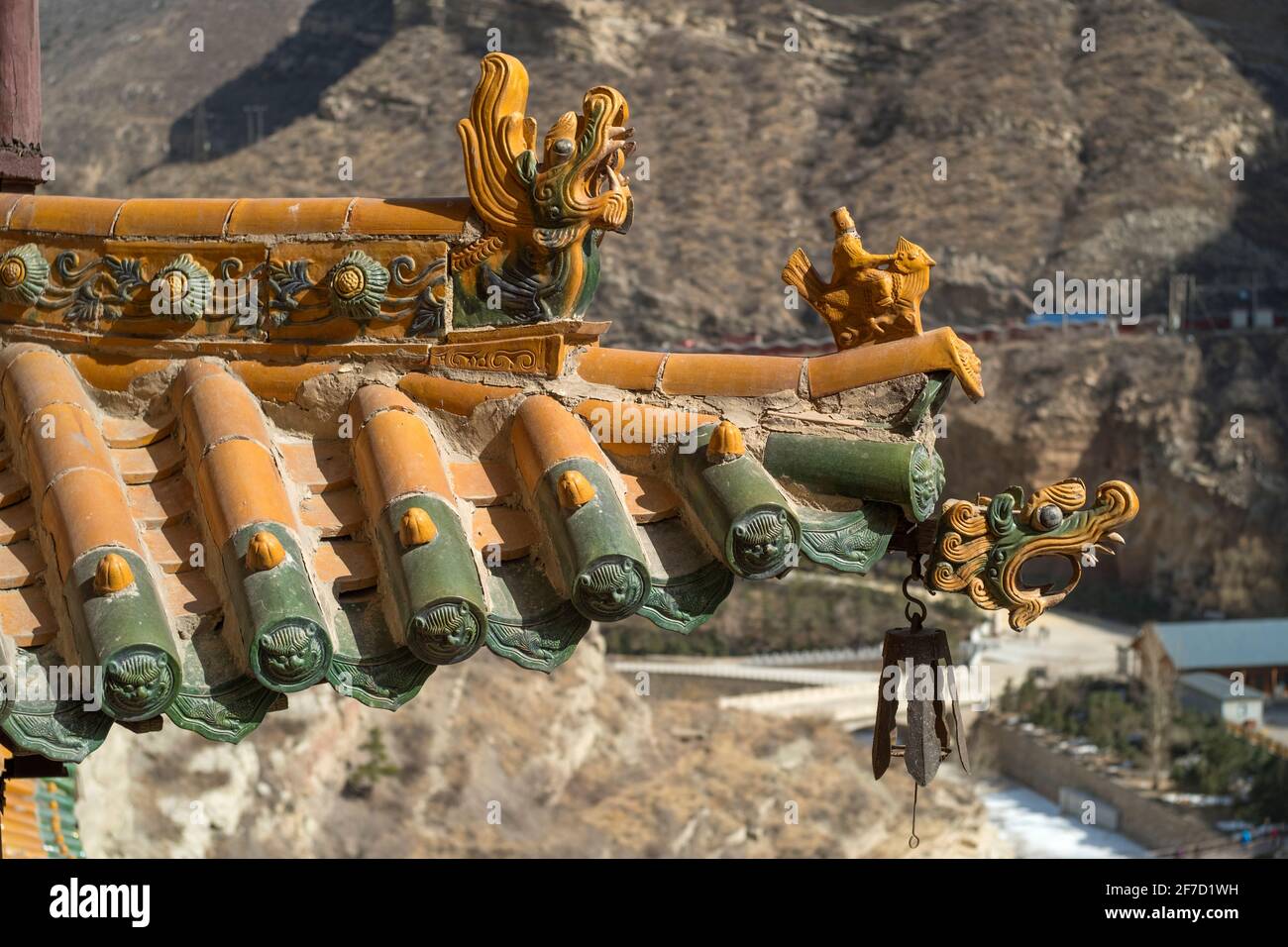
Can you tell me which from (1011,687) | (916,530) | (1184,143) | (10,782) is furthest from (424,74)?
(916,530)

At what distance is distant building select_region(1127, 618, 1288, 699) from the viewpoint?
166 ft

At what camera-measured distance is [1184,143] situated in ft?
242

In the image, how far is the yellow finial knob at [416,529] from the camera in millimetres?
6375

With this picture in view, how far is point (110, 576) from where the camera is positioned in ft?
20.0

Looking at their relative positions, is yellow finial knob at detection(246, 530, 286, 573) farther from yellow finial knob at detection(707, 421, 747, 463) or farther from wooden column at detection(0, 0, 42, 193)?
wooden column at detection(0, 0, 42, 193)

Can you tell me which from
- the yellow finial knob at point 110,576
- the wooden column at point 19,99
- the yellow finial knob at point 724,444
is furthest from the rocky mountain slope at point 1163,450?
the yellow finial knob at point 110,576

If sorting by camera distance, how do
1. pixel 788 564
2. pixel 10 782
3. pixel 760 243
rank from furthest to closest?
1. pixel 760 243
2. pixel 10 782
3. pixel 788 564

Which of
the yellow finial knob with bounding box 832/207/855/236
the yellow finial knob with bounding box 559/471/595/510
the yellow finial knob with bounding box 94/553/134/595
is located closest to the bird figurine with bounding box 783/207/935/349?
the yellow finial knob with bounding box 832/207/855/236

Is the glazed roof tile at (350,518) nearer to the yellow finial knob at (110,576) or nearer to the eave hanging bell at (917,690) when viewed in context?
the yellow finial knob at (110,576)

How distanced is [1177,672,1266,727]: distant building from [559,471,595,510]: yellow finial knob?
146ft

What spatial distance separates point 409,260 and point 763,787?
3480 centimetres

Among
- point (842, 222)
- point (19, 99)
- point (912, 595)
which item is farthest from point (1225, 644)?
point (842, 222)

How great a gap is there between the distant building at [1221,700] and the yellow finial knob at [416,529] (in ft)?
147

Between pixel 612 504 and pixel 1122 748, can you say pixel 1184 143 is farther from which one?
pixel 612 504
